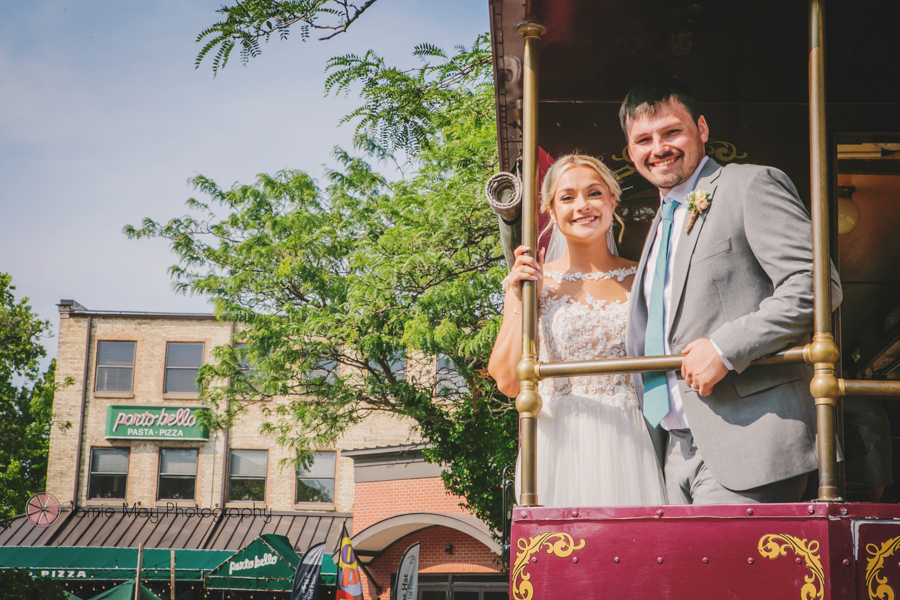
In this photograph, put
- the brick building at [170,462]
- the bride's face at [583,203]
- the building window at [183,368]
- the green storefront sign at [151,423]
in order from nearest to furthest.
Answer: the bride's face at [583,203] → the brick building at [170,462] → the green storefront sign at [151,423] → the building window at [183,368]

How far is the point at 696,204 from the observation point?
2.93 meters

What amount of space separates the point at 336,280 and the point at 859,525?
1212 centimetres

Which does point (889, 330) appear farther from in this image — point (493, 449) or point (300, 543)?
point (300, 543)

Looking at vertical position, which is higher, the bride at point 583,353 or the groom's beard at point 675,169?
the groom's beard at point 675,169

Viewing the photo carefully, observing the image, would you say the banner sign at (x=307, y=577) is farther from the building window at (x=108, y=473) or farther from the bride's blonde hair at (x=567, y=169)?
the building window at (x=108, y=473)

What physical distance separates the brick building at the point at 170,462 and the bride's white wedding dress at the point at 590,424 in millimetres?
17753

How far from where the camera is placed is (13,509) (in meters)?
17.0

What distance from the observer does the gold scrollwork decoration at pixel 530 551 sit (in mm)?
2574

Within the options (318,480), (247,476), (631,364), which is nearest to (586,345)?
(631,364)

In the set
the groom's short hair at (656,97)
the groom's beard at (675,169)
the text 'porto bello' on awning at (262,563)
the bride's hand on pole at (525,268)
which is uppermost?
the groom's short hair at (656,97)

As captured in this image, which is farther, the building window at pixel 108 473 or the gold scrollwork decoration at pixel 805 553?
the building window at pixel 108 473

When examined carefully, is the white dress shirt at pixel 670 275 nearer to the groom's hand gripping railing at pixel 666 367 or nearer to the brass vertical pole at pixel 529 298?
the groom's hand gripping railing at pixel 666 367

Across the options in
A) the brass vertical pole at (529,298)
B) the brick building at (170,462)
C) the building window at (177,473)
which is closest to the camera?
the brass vertical pole at (529,298)

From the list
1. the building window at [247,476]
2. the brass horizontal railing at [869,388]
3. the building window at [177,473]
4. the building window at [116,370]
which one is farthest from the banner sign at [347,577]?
the building window at [116,370]
